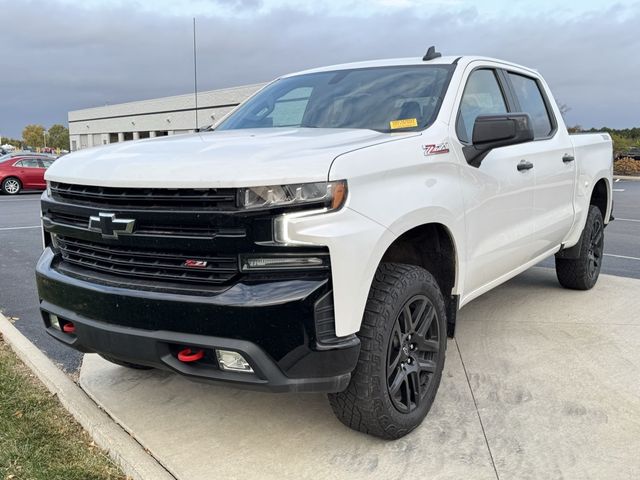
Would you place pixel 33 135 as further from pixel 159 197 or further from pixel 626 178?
pixel 159 197

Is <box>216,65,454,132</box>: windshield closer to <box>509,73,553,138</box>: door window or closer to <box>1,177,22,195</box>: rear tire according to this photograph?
<box>509,73,553,138</box>: door window

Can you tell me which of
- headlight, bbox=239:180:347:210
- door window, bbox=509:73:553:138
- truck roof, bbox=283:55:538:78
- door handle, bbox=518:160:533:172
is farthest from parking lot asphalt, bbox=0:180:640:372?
door handle, bbox=518:160:533:172

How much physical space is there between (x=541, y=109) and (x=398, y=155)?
103 inches

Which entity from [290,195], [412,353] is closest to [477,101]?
[412,353]

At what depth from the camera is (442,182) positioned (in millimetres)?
3193

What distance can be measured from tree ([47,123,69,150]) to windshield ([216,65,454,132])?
398 ft

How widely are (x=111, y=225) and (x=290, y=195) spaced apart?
0.83m

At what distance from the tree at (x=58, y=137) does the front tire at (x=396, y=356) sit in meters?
123

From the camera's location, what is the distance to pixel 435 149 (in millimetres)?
3178

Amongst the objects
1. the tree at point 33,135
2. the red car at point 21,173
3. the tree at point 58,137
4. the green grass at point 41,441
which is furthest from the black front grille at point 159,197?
the tree at point 33,135

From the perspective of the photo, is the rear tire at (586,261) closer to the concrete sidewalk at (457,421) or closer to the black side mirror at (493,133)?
the concrete sidewalk at (457,421)

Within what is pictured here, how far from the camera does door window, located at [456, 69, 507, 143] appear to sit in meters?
3.61

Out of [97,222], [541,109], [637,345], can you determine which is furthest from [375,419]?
[541,109]

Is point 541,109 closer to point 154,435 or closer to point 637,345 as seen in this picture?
point 637,345
